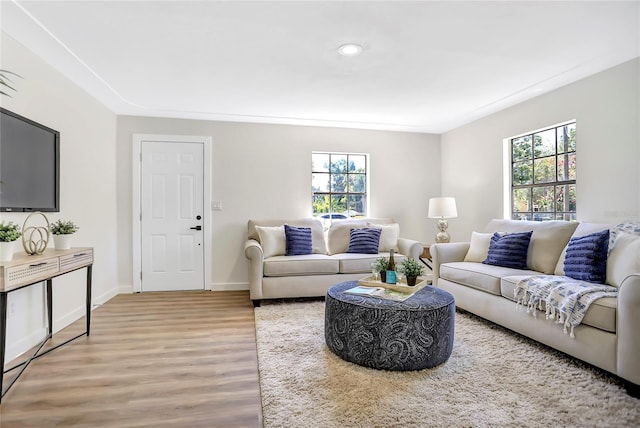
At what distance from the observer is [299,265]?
3.91 m

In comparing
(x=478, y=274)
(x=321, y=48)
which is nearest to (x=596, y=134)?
(x=478, y=274)

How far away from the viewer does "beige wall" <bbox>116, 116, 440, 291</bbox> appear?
4.49m

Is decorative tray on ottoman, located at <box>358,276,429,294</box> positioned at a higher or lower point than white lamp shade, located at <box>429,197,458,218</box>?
lower

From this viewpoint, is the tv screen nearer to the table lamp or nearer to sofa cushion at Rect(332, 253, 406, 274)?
sofa cushion at Rect(332, 253, 406, 274)

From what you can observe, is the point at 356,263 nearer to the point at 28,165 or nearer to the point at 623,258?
the point at 623,258

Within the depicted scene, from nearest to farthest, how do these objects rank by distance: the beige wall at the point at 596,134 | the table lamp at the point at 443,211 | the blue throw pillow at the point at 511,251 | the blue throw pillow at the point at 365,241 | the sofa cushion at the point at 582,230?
the sofa cushion at the point at 582,230
the beige wall at the point at 596,134
the blue throw pillow at the point at 511,251
the blue throw pillow at the point at 365,241
the table lamp at the point at 443,211

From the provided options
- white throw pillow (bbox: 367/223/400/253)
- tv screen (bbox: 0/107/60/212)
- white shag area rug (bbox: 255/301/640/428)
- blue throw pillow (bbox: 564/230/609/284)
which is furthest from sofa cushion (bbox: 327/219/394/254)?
tv screen (bbox: 0/107/60/212)

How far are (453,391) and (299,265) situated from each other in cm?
223

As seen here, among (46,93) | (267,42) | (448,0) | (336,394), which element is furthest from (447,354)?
(46,93)

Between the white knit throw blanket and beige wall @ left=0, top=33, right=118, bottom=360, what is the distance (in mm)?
3741

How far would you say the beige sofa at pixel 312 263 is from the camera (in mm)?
3822

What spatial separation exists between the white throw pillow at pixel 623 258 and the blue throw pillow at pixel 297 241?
113 inches

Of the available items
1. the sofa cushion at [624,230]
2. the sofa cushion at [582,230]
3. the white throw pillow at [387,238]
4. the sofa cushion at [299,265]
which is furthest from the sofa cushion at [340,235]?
the sofa cushion at [624,230]

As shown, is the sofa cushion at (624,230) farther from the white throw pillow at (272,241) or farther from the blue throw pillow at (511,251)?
the white throw pillow at (272,241)
